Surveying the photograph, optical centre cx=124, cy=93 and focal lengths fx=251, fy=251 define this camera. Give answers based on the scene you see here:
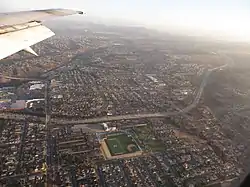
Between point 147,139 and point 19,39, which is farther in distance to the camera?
point 147,139

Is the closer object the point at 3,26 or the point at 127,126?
the point at 3,26

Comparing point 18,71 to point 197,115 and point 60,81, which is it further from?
point 197,115

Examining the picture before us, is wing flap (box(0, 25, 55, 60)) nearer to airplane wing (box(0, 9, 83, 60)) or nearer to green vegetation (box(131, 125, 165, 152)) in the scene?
airplane wing (box(0, 9, 83, 60))

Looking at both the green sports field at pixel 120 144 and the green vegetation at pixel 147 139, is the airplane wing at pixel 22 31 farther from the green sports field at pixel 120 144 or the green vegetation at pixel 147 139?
the green vegetation at pixel 147 139

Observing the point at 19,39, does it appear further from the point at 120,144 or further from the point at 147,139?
the point at 147,139

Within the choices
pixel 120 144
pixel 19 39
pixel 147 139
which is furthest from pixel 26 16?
pixel 147 139

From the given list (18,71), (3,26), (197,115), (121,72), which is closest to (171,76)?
(121,72)
